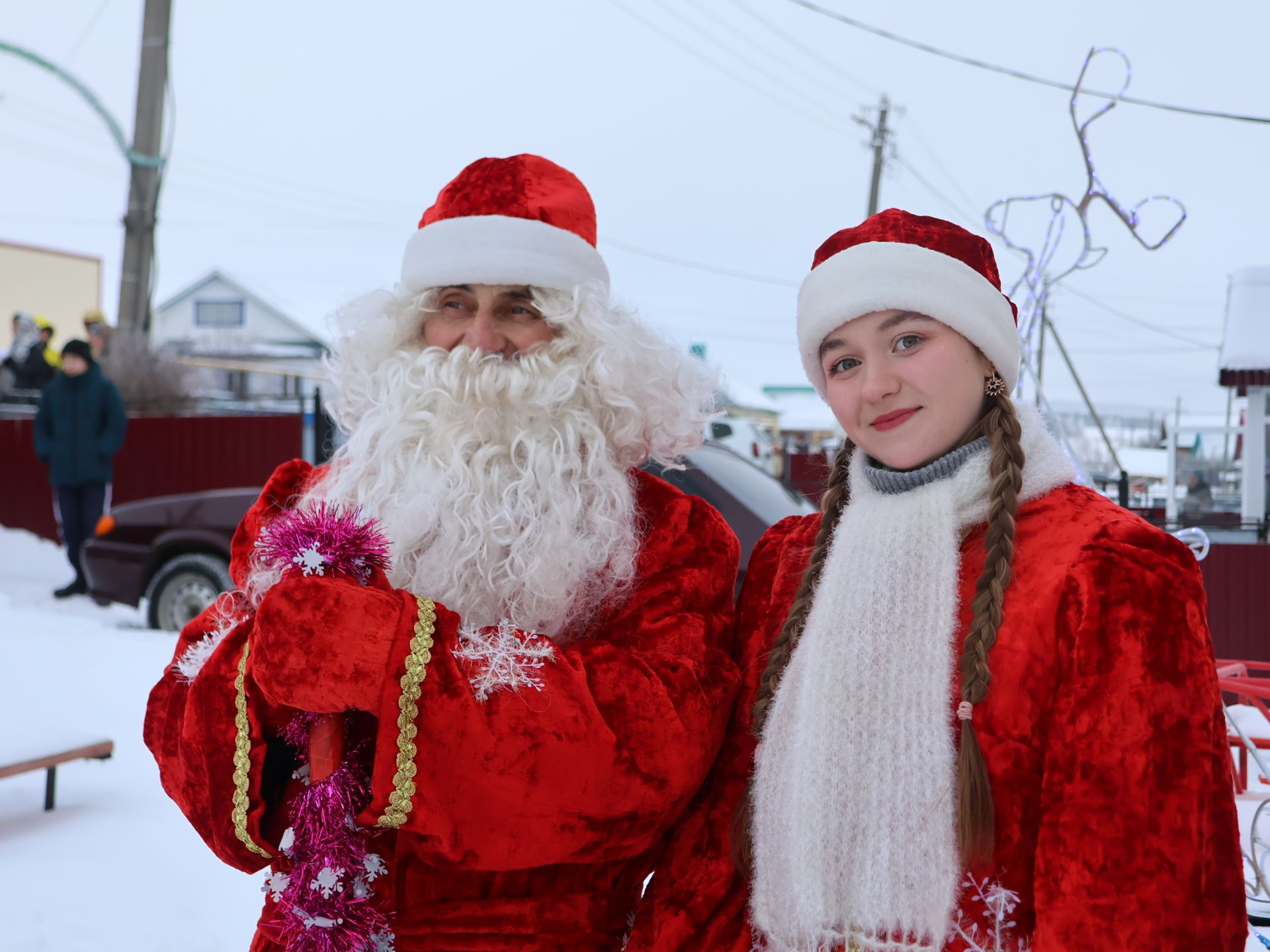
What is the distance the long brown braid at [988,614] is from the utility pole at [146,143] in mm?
10613

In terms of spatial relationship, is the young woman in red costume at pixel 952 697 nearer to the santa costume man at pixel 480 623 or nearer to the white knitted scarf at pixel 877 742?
the white knitted scarf at pixel 877 742

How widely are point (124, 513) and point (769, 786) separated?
6.85 m

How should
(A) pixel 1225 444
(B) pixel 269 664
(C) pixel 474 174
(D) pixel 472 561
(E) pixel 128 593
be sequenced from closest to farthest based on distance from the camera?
(B) pixel 269 664, (D) pixel 472 561, (C) pixel 474 174, (E) pixel 128 593, (A) pixel 1225 444

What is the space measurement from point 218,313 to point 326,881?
117 feet

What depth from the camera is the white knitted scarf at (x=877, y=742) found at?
1472mm

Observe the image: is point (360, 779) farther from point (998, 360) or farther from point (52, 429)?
point (52, 429)

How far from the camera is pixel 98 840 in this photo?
3.79 metres

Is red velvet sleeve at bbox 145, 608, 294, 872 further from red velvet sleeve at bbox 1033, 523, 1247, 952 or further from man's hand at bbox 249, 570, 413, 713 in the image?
red velvet sleeve at bbox 1033, 523, 1247, 952

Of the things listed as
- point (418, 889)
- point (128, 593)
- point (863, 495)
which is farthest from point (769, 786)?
point (128, 593)

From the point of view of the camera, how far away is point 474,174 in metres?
2.14

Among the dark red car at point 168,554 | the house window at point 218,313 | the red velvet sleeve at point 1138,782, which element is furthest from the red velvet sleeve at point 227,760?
the house window at point 218,313

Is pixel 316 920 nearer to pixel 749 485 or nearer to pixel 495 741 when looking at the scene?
pixel 495 741

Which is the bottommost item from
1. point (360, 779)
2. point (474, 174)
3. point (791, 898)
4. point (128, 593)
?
point (128, 593)

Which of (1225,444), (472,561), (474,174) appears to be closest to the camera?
(472,561)
